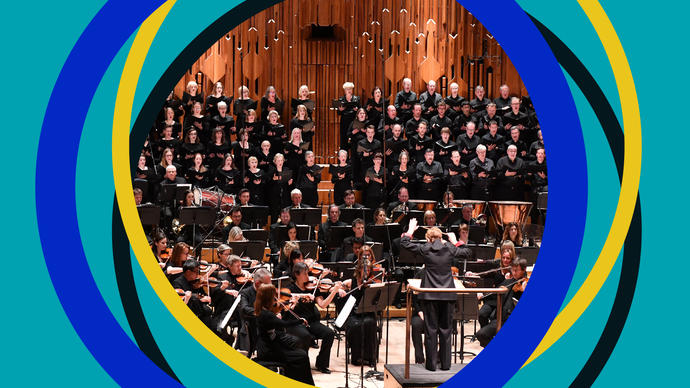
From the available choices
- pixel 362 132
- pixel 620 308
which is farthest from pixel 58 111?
pixel 362 132

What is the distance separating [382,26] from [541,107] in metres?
11.3

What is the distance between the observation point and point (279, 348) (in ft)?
34.9

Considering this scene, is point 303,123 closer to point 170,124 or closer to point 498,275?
point 170,124

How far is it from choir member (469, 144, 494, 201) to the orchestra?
2 centimetres

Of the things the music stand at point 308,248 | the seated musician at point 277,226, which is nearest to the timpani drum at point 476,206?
the seated musician at point 277,226

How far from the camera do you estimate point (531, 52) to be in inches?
357

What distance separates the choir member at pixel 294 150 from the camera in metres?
17.2

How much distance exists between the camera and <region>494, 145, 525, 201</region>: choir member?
16.8 meters

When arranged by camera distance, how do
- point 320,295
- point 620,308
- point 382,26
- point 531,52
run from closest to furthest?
point 531,52
point 620,308
point 320,295
point 382,26

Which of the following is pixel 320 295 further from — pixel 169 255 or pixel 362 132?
pixel 362 132

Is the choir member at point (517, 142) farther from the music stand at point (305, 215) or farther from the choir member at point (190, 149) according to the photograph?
the choir member at point (190, 149)

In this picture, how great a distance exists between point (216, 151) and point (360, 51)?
443cm

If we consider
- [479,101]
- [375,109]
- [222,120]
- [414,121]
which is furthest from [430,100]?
[222,120]

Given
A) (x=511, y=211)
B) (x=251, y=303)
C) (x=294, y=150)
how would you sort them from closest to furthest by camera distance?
(x=251, y=303) → (x=511, y=211) → (x=294, y=150)
